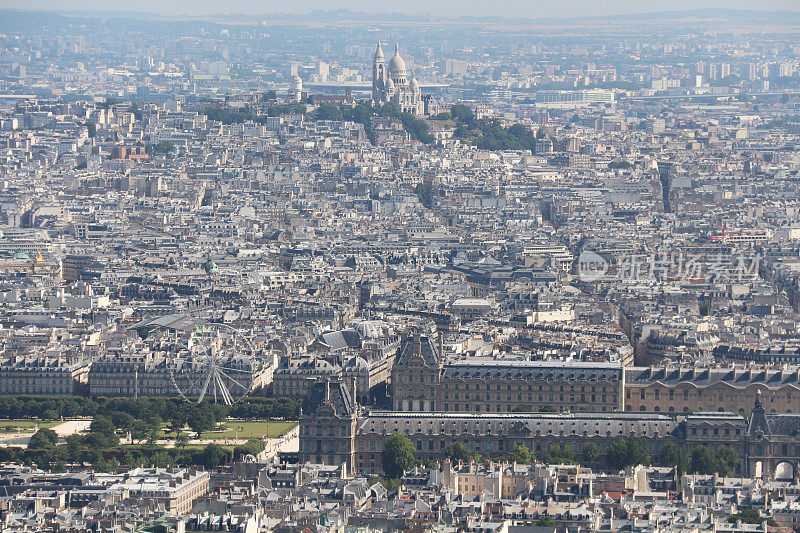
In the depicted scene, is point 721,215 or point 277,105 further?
point 277,105

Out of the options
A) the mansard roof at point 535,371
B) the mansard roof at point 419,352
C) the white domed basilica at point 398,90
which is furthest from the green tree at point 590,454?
the white domed basilica at point 398,90

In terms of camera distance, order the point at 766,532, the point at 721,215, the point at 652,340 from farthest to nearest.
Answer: the point at 721,215, the point at 652,340, the point at 766,532

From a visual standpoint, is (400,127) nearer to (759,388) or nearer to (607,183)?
(607,183)

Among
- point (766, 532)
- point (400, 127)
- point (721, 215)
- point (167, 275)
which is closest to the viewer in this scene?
point (766, 532)

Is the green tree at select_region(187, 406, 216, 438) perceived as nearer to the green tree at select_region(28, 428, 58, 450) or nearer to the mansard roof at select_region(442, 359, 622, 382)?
the green tree at select_region(28, 428, 58, 450)

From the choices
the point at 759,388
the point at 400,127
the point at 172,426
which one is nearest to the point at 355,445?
the point at 172,426

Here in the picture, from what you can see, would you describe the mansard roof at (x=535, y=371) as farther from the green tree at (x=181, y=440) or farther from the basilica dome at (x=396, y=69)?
the basilica dome at (x=396, y=69)
